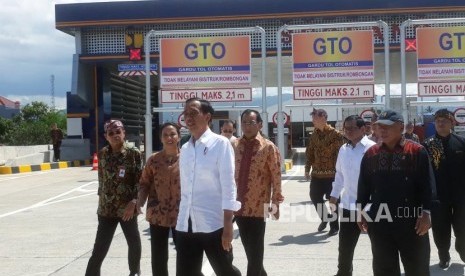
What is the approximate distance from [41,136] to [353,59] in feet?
83.6

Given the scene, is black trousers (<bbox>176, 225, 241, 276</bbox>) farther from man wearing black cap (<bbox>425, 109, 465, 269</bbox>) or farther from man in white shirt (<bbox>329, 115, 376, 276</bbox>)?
man wearing black cap (<bbox>425, 109, 465, 269</bbox>)

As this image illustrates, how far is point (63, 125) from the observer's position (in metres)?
65.7

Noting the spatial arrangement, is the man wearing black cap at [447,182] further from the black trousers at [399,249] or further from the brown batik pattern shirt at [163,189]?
the brown batik pattern shirt at [163,189]

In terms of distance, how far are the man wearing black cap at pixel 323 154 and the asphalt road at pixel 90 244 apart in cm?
55

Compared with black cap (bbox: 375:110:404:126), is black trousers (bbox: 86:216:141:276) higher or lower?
lower

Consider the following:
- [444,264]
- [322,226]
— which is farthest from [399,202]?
[322,226]

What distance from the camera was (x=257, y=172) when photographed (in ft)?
19.1

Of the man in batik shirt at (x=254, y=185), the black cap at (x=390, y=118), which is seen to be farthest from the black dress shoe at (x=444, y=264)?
the black cap at (x=390, y=118)

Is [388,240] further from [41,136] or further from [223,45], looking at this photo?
[41,136]

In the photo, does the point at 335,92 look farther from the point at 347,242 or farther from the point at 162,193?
the point at 162,193

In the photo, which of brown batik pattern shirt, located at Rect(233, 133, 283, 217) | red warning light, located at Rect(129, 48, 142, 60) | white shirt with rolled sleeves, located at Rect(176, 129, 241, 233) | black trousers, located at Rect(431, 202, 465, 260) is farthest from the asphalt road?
red warning light, located at Rect(129, 48, 142, 60)

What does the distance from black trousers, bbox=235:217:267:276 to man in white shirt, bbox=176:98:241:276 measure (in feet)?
3.36

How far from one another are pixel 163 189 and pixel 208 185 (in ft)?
4.04

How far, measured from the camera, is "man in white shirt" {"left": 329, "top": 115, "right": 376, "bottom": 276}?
6.04m
